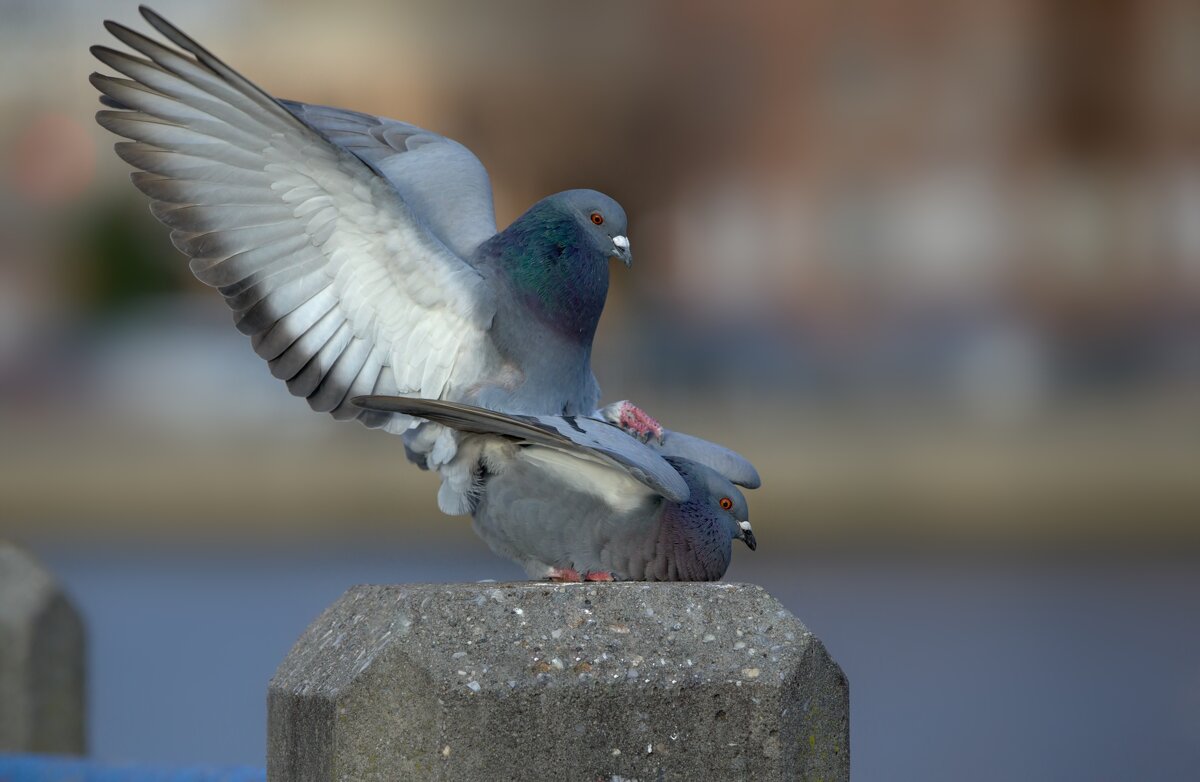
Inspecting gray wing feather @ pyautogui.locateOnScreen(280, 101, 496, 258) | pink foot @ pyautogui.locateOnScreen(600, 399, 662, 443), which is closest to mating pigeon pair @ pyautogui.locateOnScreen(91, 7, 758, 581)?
pink foot @ pyautogui.locateOnScreen(600, 399, 662, 443)

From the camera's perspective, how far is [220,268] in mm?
2666

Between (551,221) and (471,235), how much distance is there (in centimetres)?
37

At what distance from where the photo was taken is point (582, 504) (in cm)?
249

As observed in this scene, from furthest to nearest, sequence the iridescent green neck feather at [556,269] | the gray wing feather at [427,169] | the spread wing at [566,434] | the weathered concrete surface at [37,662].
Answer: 1. the weathered concrete surface at [37,662]
2. the gray wing feather at [427,169]
3. the iridescent green neck feather at [556,269]
4. the spread wing at [566,434]

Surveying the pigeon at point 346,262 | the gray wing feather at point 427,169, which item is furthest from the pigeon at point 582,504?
the gray wing feather at point 427,169

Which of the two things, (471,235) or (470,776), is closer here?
(470,776)

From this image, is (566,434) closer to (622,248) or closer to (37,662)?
(622,248)

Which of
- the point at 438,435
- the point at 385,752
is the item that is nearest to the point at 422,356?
the point at 438,435

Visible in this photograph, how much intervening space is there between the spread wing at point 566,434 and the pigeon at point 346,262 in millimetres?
179

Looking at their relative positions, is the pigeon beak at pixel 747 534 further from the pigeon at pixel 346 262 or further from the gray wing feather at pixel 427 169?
the gray wing feather at pixel 427 169

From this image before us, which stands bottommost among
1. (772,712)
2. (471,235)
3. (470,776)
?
(470,776)

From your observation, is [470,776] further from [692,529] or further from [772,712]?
[692,529]

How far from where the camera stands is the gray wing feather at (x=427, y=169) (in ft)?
10.3

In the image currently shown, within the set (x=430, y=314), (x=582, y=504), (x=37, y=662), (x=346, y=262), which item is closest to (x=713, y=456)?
(x=582, y=504)
